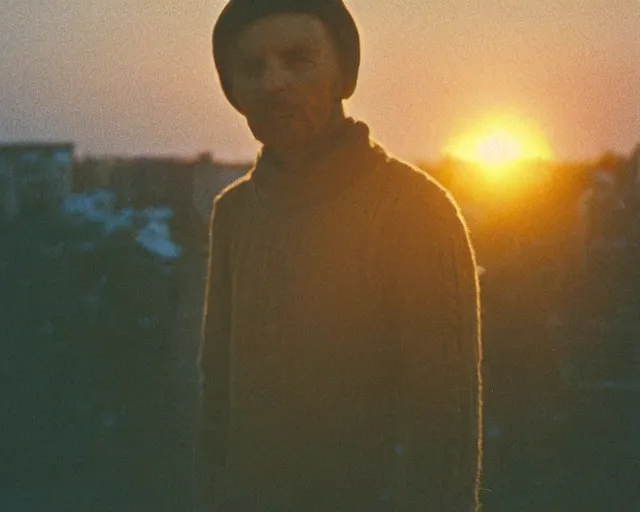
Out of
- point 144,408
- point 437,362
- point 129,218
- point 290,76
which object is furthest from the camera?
point 129,218

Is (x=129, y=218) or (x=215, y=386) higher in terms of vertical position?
(x=129, y=218)

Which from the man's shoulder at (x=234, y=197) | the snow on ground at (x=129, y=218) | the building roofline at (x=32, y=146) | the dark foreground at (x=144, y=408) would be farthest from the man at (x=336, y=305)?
the building roofline at (x=32, y=146)

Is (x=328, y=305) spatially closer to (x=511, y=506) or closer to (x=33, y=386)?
(x=511, y=506)

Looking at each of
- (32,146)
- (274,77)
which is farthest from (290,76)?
(32,146)

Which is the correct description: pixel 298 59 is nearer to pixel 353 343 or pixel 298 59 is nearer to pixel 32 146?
pixel 353 343

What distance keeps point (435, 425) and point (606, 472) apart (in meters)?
4.73

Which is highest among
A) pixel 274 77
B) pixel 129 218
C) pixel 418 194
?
pixel 129 218

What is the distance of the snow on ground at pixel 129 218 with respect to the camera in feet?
25.5

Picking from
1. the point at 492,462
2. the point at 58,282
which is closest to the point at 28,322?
the point at 58,282

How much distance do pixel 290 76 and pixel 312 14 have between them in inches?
4.4

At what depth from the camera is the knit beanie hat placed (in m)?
1.22

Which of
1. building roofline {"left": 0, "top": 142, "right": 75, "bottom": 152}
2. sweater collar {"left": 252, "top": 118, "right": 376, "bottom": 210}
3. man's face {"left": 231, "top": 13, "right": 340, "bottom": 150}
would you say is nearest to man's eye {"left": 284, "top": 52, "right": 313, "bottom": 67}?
man's face {"left": 231, "top": 13, "right": 340, "bottom": 150}

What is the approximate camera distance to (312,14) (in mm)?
1219

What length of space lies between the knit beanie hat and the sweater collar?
97 millimetres
